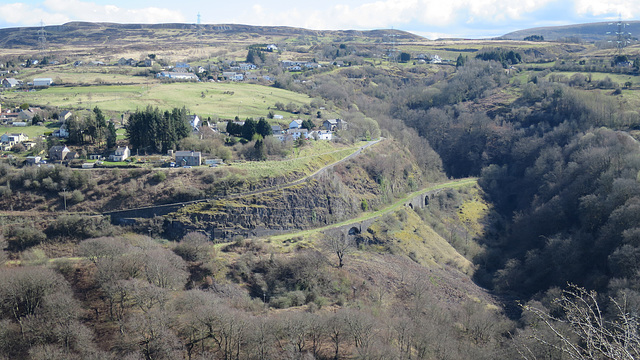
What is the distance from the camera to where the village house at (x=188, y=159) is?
52.8m

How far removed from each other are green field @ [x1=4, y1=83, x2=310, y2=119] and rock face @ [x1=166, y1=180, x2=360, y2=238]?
2404 cm

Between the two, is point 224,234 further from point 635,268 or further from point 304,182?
point 635,268

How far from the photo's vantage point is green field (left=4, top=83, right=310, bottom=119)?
71062mm

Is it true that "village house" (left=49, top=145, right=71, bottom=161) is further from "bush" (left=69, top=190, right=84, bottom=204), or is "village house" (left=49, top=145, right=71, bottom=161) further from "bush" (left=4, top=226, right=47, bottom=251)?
"bush" (left=4, top=226, right=47, bottom=251)

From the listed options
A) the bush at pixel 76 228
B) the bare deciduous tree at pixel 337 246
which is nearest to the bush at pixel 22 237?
the bush at pixel 76 228

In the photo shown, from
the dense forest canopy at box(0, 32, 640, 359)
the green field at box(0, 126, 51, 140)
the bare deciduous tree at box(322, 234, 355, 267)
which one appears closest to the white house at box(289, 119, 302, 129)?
the dense forest canopy at box(0, 32, 640, 359)

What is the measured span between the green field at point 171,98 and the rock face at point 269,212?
24035 millimetres

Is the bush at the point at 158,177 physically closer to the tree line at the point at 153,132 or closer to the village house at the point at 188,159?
the village house at the point at 188,159

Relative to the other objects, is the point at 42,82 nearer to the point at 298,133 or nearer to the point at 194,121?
the point at 194,121

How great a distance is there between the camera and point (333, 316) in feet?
104

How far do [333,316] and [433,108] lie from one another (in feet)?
239

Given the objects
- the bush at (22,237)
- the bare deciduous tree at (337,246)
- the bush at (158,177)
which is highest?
the bush at (158,177)

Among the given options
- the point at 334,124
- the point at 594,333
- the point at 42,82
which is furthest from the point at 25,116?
the point at 594,333

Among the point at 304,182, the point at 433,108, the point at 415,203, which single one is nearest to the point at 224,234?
the point at 304,182
